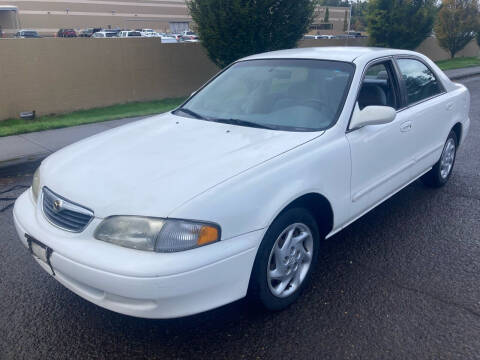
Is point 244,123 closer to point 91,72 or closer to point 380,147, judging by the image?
point 380,147

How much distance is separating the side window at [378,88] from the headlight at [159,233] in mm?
2078

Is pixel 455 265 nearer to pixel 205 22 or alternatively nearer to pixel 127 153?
pixel 127 153

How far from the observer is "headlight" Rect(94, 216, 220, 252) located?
92.4 inches

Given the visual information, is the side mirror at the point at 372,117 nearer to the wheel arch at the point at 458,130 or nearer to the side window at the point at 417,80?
the side window at the point at 417,80

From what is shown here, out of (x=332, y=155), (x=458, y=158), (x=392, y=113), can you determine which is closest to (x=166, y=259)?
(x=332, y=155)

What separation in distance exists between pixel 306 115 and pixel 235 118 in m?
0.59

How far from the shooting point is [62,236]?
8.50 ft

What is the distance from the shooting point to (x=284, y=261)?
2902 millimetres

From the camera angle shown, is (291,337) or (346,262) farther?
(346,262)

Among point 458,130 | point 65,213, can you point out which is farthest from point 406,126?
point 65,213

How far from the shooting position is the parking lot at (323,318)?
2627 mm

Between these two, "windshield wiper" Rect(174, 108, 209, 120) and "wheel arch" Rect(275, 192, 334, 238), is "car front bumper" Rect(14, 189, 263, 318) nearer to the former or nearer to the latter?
"wheel arch" Rect(275, 192, 334, 238)

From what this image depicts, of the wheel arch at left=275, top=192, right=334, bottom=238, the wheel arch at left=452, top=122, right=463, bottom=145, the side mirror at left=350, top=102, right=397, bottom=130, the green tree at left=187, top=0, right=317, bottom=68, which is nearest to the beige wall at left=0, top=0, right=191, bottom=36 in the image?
the green tree at left=187, top=0, right=317, bottom=68

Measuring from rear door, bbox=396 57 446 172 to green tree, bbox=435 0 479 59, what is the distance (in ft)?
83.2
